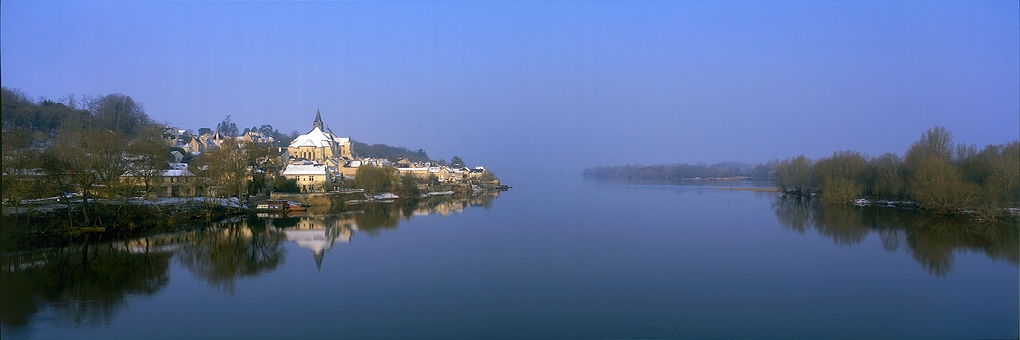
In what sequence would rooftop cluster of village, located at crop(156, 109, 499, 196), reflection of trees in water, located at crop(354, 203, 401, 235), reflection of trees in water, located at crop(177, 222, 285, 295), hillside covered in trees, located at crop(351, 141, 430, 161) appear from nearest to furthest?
reflection of trees in water, located at crop(177, 222, 285, 295) < reflection of trees in water, located at crop(354, 203, 401, 235) < rooftop cluster of village, located at crop(156, 109, 499, 196) < hillside covered in trees, located at crop(351, 141, 430, 161)

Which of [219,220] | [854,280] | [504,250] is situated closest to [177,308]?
[504,250]

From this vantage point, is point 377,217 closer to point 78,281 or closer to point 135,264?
point 135,264

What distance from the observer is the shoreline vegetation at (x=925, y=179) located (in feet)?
55.3

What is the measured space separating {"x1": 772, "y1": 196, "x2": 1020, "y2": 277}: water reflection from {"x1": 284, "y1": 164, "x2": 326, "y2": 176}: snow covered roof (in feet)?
62.5

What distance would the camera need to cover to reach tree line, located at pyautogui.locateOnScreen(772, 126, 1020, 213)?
1703 cm

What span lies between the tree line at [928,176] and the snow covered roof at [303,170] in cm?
2155

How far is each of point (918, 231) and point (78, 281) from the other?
1701 centimetres

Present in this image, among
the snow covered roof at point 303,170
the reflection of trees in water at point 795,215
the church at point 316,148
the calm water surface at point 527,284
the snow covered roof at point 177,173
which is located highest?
the church at point 316,148

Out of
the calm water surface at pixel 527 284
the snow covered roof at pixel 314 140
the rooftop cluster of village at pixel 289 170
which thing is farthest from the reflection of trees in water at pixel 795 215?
the snow covered roof at pixel 314 140

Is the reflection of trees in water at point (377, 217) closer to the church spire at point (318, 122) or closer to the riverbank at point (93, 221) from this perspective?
the riverbank at point (93, 221)

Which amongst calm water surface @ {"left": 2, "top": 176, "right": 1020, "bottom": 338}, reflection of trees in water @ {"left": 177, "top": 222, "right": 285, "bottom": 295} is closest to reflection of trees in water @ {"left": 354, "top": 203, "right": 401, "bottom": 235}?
calm water surface @ {"left": 2, "top": 176, "right": 1020, "bottom": 338}

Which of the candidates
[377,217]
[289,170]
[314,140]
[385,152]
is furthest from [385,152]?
[377,217]

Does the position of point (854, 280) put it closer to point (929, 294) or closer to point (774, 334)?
point (929, 294)

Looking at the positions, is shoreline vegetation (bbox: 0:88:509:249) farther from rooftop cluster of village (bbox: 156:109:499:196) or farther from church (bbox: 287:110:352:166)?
church (bbox: 287:110:352:166)
